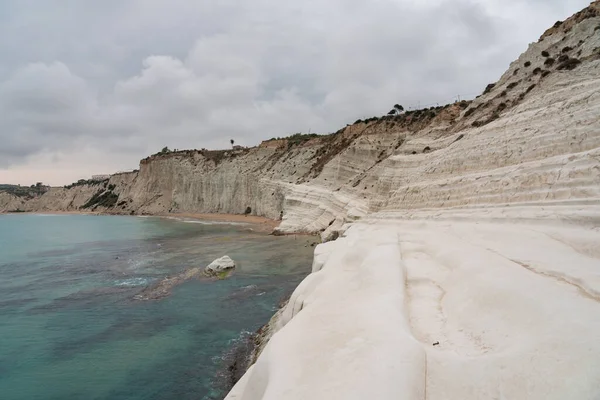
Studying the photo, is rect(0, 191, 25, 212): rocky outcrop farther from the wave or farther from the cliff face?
the wave

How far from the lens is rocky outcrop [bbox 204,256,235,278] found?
18422 millimetres

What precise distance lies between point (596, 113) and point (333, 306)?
8915 millimetres

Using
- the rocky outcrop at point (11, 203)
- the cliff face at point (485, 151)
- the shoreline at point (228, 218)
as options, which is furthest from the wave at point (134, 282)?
the rocky outcrop at point (11, 203)

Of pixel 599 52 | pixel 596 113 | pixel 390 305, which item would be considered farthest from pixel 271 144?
pixel 390 305

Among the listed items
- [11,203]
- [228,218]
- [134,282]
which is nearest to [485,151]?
[134,282]

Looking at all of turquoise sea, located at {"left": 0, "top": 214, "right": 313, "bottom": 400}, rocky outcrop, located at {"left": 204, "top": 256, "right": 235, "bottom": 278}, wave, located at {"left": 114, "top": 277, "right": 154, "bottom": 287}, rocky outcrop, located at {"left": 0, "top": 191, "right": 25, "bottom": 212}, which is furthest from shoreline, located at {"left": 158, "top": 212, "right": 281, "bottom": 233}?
rocky outcrop, located at {"left": 0, "top": 191, "right": 25, "bottom": 212}

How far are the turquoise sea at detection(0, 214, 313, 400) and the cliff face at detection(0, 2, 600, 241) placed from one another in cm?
749

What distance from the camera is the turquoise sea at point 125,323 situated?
8594 millimetres

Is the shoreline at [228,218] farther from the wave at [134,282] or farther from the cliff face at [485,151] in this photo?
the wave at [134,282]

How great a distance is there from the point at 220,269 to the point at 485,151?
528 inches

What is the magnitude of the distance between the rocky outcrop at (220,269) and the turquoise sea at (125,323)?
0.65 metres

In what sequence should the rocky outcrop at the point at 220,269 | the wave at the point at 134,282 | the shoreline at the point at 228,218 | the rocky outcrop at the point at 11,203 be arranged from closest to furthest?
1. the wave at the point at 134,282
2. the rocky outcrop at the point at 220,269
3. the shoreline at the point at 228,218
4. the rocky outcrop at the point at 11,203

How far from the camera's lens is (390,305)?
195 inches

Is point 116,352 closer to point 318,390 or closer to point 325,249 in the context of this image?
point 325,249
